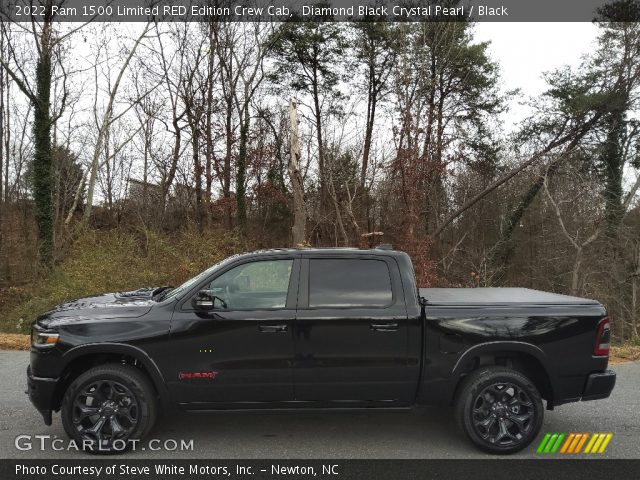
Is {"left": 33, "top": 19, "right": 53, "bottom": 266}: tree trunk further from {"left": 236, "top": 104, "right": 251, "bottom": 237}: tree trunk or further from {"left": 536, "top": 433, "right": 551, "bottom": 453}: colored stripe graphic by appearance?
{"left": 536, "top": 433, "right": 551, "bottom": 453}: colored stripe graphic

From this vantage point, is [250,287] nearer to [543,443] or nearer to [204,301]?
[204,301]

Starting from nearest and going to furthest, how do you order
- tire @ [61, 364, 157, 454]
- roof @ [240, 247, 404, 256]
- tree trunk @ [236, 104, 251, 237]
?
tire @ [61, 364, 157, 454] → roof @ [240, 247, 404, 256] → tree trunk @ [236, 104, 251, 237]

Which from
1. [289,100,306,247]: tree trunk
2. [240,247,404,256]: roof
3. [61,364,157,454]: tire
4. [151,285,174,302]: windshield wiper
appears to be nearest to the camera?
[61,364,157,454]: tire

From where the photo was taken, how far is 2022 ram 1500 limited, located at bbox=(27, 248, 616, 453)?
13.3 feet

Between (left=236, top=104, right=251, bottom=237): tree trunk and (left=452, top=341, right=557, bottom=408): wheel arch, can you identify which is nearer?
(left=452, top=341, right=557, bottom=408): wheel arch

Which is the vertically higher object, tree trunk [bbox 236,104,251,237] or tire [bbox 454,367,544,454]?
tree trunk [bbox 236,104,251,237]

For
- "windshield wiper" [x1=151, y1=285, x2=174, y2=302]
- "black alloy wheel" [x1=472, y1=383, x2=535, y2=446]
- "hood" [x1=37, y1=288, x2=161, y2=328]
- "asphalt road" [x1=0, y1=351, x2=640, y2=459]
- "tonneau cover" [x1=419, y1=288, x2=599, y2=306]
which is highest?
"windshield wiper" [x1=151, y1=285, x2=174, y2=302]

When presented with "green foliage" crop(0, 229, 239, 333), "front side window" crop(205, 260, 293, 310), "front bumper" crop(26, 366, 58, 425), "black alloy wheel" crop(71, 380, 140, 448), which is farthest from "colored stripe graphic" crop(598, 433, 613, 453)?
"green foliage" crop(0, 229, 239, 333)

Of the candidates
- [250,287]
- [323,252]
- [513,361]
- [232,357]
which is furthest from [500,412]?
[250,287]

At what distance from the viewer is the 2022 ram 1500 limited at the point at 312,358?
4062 mm

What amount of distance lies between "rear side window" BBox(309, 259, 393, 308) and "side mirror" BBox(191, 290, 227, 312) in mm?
844

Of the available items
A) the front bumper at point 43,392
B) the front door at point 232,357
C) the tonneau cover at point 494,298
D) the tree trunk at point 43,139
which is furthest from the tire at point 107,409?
the tree trunk at point 43,139

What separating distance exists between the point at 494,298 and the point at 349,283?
145 centimetres

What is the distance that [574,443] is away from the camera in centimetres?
436
